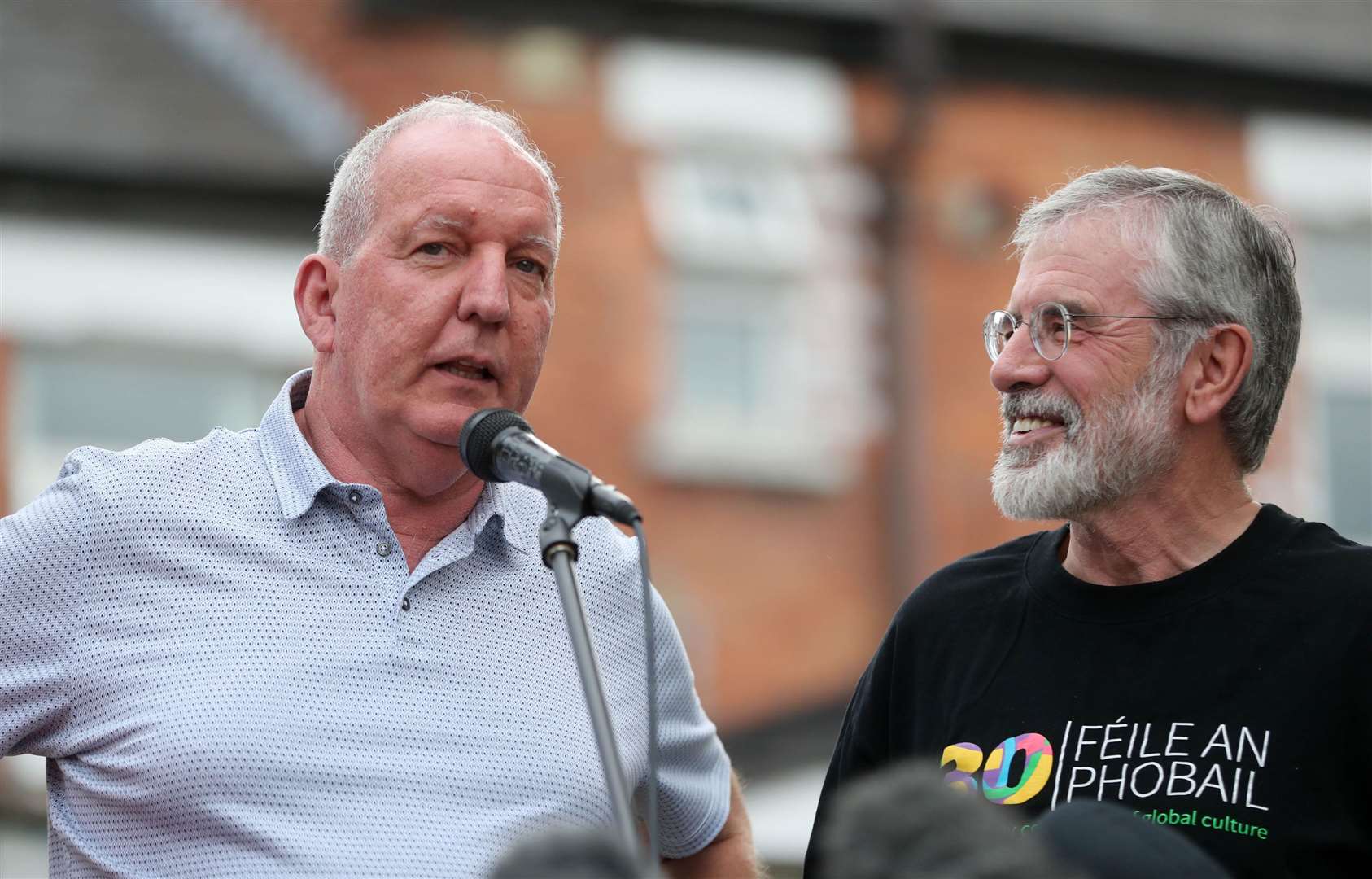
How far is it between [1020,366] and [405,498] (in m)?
1.11

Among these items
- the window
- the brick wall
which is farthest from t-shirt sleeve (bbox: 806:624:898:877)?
the window

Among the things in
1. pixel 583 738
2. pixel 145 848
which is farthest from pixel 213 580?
pixel 583 738

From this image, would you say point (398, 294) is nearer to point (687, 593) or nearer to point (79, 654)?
point (79, 654)

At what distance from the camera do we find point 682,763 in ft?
12.0

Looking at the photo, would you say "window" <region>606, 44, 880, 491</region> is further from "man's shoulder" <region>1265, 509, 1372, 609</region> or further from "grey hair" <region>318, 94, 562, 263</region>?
"man's shoulder" <region>1265, 509, 1372, 609</region>

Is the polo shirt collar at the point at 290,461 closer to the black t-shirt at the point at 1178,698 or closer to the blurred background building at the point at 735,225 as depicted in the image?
the black t-shirt at the point at 1178,698

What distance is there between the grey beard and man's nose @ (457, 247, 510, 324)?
95 cm

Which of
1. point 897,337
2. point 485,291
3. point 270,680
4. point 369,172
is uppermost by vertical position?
point 897,337

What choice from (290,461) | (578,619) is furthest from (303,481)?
(578,619)

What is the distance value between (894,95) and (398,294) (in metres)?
9.66

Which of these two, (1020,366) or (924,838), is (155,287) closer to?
(1020,366)

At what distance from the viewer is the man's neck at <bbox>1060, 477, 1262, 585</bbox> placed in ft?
10.9

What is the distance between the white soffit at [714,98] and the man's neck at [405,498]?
8664 millimetres

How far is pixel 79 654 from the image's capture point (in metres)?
3.14
